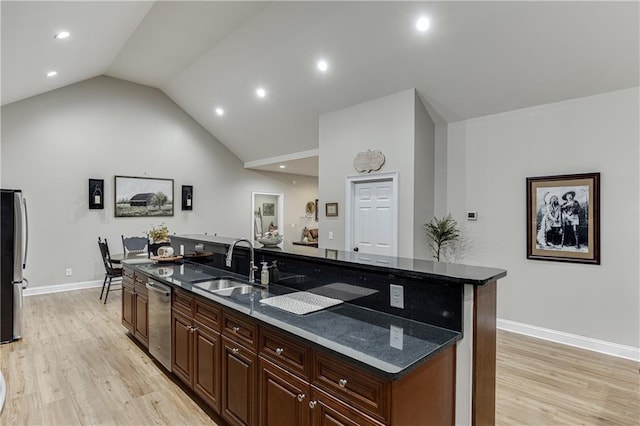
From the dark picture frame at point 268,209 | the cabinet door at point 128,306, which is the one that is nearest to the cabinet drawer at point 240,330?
the cabinet door at point 128,306

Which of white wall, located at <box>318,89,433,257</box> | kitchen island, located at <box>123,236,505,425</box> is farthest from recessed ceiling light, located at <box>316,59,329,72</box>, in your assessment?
kitchen island, located at <box>123,236,505,425</box>

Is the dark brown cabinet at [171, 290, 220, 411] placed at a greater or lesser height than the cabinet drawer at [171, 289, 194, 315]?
lesser

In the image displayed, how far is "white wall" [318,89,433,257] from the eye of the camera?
4.71 metres

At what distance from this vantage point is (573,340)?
395 centimetres

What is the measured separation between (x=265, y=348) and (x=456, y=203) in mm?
3919

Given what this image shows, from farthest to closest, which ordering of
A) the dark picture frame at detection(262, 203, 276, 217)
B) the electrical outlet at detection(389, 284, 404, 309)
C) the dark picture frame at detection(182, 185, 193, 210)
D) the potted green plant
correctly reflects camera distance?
1. the dark picture frame at detection(262, 203, 276, 217)
2. the dark picture frame at detection(182, 185, 193, 210)
3. the potted green plant
4. the electrical outlet at detection(389, 284, 404, 309)

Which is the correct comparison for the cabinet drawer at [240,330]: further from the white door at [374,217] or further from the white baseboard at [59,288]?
the white baseboard at [59,288]

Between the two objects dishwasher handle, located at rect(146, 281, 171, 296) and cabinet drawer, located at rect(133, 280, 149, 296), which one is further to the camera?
cabinet drawer, located at rect(133, 280, 149, 296)

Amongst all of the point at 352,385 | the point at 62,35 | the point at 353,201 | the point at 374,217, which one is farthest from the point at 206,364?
the point at 62,35

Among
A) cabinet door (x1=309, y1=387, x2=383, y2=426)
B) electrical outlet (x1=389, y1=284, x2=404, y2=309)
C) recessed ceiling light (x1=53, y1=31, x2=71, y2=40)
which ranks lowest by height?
cabinet door (x1=309, y1=387, x2=383, y2=426)

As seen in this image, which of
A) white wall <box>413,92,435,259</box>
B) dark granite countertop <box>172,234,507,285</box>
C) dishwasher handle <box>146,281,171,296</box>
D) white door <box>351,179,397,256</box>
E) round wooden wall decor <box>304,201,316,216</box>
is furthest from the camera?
round wooden wall decor <box>304,201,316,216</box>

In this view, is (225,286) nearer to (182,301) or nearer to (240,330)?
(182,301)

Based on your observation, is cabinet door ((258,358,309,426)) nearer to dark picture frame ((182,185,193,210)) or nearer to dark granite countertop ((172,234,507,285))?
dark granite countertop ((172,234,507,285))

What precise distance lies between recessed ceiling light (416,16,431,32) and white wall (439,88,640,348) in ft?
5.17
